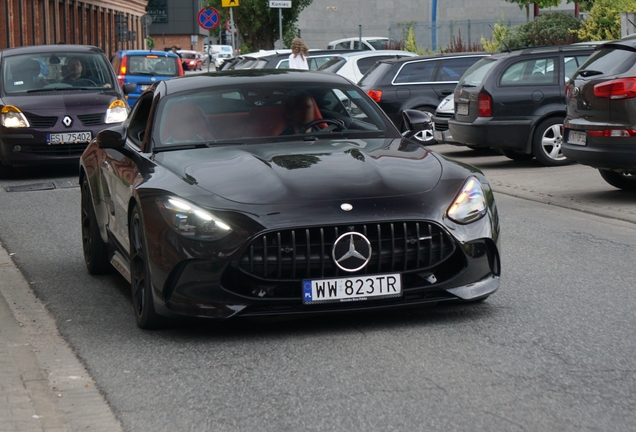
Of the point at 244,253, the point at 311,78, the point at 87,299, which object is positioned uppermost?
the point at 311,78

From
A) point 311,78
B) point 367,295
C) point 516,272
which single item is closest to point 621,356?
point 367,295

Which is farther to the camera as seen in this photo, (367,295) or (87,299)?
(87,299)

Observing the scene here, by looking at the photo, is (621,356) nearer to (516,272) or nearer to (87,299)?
(516,272)

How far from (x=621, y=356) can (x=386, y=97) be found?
14.4m

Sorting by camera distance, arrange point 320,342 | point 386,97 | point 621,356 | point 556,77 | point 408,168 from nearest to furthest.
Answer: point 621,356 → point 320,342 → point 408,168 → point 556,77 → point 386,97

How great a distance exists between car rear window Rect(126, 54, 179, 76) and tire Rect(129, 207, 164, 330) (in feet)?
78.7

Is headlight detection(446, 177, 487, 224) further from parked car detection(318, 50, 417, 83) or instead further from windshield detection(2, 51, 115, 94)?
parked car detection(318, 50, 417, 83)

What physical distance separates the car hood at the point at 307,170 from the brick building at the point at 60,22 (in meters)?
37.7

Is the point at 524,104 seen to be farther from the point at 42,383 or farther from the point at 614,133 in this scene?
the point at 42,383

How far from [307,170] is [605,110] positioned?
5.74 metres

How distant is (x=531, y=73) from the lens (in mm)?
15664

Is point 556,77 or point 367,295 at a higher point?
point 556,77

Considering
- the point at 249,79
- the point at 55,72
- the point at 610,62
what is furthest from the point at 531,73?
the point at 249,79

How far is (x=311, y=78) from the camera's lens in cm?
743
